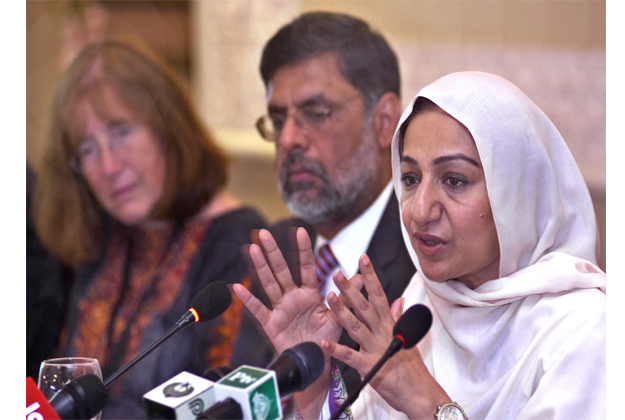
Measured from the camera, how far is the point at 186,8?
227 cm

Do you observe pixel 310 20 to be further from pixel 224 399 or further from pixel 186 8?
pixel 224 399

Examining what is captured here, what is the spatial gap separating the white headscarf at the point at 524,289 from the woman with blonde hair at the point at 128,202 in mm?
821

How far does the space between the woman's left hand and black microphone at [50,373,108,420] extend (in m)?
0.37

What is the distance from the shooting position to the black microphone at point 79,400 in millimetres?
908

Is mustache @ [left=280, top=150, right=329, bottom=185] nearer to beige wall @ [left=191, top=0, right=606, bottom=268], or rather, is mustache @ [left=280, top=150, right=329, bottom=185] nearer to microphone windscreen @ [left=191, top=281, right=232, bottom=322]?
beige wall @ [left=191, top=0, right=606, bottom=268]

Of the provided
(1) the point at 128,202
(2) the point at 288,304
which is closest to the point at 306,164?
(2) the point at 288,304

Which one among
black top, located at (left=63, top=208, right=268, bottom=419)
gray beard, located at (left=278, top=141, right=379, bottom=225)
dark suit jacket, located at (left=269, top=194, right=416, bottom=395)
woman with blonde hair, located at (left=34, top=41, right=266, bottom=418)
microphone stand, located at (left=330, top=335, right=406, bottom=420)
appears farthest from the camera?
woman with blonde hair, located at (left=34, top=41, right=266, bottom=418)

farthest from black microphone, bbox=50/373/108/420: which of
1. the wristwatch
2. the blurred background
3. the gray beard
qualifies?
the blurred background

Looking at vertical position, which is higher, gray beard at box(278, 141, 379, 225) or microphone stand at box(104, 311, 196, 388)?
gray beard at box(278, 141, 379, 225)

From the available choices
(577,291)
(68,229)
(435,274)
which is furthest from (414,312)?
(68,229)

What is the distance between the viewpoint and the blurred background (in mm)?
1540

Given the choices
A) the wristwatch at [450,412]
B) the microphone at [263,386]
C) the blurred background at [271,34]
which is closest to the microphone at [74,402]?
the microphone at [263,386]

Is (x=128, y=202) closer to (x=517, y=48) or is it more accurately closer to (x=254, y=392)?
(x=517, y=48)

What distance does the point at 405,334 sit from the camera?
91cm
